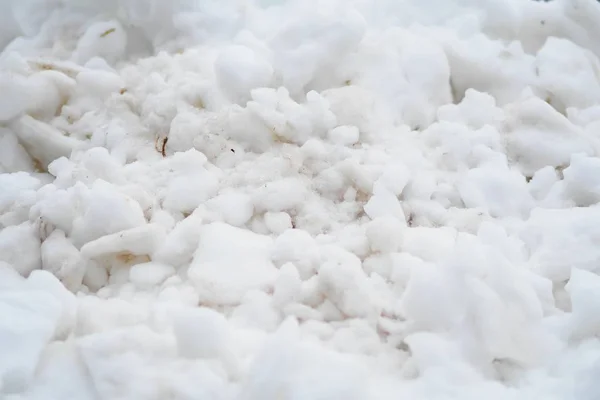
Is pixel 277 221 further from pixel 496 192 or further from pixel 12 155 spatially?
pixel 12 155

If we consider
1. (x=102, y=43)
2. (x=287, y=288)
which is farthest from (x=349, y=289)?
(x=102, y=43)

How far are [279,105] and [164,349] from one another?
1.29 ft

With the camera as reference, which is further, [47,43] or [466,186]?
[47,43]

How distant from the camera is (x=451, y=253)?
646 mm

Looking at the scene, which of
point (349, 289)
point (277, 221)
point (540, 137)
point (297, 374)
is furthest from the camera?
point (540, 137)

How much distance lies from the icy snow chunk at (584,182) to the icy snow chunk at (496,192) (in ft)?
0.17

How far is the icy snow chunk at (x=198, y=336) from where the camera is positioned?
1.90 ft

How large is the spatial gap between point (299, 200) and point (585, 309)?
1.09 ft

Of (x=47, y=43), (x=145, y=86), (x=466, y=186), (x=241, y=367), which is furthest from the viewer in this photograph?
(x=47, y=43)

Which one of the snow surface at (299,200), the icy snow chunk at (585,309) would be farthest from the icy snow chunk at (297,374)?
the icy snow chunk at (585,309)

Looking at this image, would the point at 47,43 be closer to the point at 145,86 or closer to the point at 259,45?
the point at 145,86

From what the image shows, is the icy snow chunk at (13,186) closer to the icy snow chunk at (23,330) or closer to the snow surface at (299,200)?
the snow surface at (299,200)

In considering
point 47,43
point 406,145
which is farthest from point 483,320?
point 47,43

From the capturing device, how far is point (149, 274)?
695 mm
